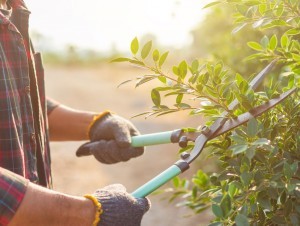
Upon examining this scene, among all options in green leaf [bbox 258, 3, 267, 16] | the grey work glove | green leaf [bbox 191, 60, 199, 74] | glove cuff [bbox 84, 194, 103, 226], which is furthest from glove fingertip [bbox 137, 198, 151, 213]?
green leaf [bbox 258, 3, 267, 16]

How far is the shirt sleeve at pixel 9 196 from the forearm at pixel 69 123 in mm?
1141

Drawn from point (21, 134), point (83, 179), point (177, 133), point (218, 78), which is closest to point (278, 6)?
point (218, 78)

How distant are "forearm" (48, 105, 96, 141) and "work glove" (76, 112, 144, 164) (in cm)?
7

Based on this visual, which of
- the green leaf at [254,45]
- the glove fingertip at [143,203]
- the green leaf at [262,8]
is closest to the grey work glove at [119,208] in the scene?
the glove fingertip at [143,203]

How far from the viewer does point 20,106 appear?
2.53m

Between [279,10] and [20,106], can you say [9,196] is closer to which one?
[20,106]

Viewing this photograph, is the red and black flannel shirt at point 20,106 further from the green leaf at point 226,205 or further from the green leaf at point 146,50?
the green leaf at point 226,205

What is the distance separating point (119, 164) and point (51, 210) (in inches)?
237

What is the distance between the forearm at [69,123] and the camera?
322 cm

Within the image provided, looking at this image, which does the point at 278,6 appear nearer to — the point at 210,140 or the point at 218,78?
the point at 218,78

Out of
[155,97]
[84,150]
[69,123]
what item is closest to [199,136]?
[155,97]

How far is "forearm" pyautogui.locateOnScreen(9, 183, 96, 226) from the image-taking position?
2094mm

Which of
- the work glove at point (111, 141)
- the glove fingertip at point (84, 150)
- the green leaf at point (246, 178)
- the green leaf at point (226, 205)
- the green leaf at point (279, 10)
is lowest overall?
the glove fingertip at point (84, 150)

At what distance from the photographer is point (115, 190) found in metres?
2.25
